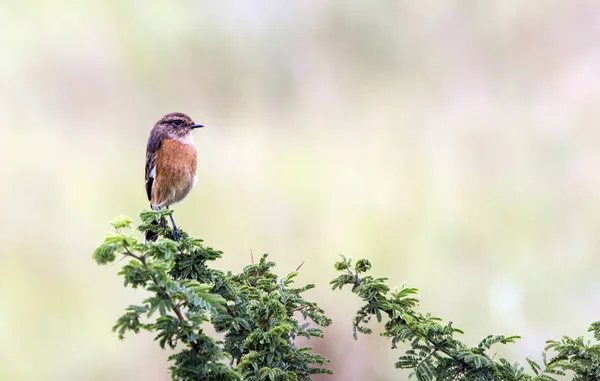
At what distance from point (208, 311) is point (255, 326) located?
0.28 meters

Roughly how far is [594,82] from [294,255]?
391 centimetres

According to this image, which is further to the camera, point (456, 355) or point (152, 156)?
point (152, 156)

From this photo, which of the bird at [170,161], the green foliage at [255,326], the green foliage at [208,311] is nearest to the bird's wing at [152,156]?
the bird at [170,161]

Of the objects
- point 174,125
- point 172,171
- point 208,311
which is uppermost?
point 174,125

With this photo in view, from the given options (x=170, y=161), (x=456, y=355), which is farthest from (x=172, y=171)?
(x=456, y=355)

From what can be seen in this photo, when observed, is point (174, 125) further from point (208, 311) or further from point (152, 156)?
point (208, 311)

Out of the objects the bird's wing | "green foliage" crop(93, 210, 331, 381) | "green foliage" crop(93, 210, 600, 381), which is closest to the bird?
the bird's wing

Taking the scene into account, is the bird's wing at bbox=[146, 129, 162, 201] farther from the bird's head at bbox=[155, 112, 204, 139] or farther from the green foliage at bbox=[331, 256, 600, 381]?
the green foliage at bbox=[331, 256, 600, 381]

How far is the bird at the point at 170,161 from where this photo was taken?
4438 millimetres

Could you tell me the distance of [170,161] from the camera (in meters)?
4.42

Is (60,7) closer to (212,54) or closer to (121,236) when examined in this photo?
(212,54)

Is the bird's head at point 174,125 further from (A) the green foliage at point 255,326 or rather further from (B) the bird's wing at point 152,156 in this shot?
(A) the green foliage at point 255,326

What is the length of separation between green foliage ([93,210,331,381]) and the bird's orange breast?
191 cm

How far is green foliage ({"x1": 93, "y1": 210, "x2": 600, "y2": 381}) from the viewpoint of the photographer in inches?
61.1
